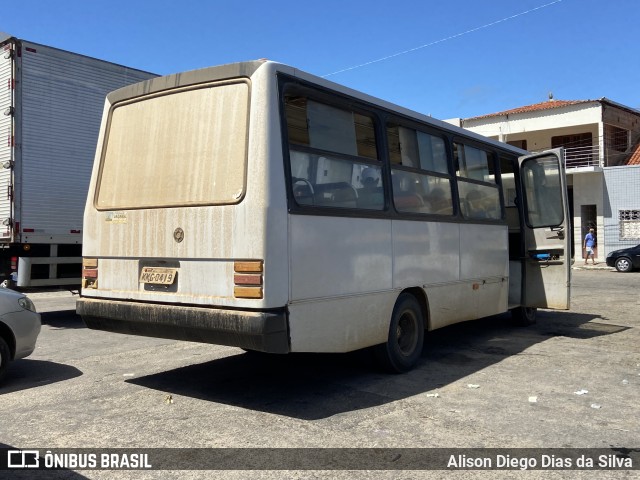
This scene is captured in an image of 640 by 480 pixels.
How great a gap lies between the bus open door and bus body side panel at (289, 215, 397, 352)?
4.02 metres

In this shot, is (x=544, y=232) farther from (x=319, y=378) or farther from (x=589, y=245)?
(x=589, y=245)

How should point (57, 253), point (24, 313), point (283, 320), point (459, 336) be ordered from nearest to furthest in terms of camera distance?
1. point (283, 320)
2. point (24, 313)
3. point (459, 336)
4. point (57, 253)

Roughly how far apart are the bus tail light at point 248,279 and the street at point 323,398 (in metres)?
1.07

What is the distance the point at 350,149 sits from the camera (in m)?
5.65

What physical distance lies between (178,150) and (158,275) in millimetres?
1182

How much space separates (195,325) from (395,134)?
3046 mm

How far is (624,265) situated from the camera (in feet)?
76.7

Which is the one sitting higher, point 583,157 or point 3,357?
point 583,157

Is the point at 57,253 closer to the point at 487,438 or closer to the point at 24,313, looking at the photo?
the point at 24,313

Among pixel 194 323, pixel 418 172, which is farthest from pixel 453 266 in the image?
pixel 194 323

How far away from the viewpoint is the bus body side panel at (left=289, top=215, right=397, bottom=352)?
4.89m

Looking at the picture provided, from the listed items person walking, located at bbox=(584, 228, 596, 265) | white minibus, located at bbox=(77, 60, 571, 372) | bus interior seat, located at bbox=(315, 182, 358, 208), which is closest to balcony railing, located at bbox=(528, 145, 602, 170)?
person walking, located at bbox=(584, 228, 596, 265)

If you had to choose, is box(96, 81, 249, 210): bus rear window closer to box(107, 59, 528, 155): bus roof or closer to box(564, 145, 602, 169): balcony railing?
box(107, 59, 528, 155): bus roof

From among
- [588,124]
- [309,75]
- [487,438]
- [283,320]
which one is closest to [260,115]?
[309,75]
